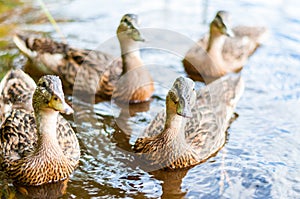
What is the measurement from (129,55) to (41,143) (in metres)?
2.66

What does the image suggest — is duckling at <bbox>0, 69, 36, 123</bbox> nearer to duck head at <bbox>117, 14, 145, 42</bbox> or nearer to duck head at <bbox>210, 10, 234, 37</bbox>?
duck head at <bbox>117, 14, 145, 42</bbox>

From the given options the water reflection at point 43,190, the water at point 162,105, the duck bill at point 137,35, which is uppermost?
the duck bill at point 137,35

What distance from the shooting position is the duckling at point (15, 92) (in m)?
7.06

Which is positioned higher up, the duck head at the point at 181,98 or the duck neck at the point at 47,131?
the duck head at the point at 181,98

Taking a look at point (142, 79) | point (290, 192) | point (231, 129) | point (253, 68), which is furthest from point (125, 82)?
point (290, 192)

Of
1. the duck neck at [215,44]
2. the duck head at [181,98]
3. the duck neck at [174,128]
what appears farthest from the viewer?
the duck neck at [215,44]

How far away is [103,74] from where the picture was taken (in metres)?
8.41

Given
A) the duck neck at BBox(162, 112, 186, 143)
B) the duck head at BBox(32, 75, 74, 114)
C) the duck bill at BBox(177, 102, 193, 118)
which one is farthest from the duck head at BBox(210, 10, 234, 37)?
the duck head at BBox(32, 75, 74, 114)

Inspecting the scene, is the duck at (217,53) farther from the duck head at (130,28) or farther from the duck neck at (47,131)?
the duck neck at (47,131)

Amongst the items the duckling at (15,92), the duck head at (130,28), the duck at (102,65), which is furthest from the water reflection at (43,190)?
the duck head at (130,28)

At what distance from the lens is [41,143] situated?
6.11 metres

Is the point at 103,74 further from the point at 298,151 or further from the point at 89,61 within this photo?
the point at 298,151

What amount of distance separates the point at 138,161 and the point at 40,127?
1.31 metres

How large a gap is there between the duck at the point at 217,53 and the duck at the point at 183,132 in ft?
5.02
